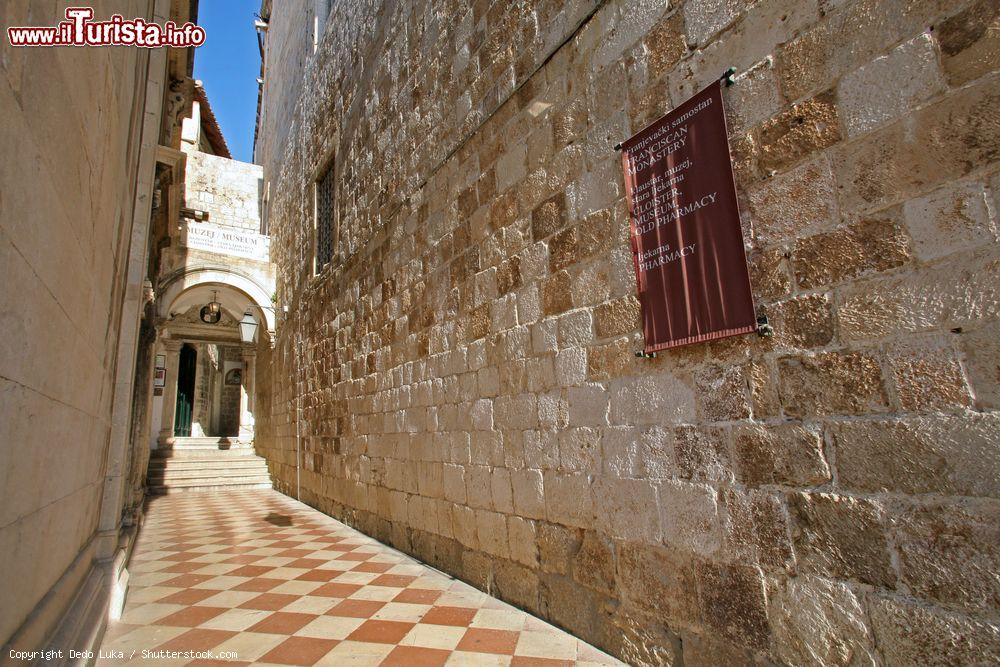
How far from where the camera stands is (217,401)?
A: 17.8 metres

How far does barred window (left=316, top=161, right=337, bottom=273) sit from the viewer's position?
7488mm

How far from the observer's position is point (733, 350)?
1932mm

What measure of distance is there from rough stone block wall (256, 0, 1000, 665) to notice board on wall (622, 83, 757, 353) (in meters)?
0.08

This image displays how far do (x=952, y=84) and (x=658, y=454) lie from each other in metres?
1.56

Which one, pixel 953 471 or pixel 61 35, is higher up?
pixel 61 35

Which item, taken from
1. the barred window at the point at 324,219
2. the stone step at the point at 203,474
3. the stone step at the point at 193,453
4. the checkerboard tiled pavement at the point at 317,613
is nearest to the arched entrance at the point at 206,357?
the stone step at the point at 193,453

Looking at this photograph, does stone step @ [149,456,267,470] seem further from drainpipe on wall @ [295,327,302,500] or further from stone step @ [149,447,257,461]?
drainpipe on wall @ [295,327,302,500]

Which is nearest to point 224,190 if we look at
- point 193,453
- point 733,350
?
Answer: point 193,453

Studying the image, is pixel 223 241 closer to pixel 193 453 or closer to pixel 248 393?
pixel 248 393

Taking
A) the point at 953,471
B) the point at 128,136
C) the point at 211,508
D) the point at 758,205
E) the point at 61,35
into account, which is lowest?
the point at 211,508

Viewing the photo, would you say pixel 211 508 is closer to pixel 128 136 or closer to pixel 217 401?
pixel 128 136

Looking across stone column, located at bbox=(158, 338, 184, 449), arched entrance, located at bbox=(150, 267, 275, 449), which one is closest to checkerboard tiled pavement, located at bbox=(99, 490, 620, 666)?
arched entrance, located at bbox=(150, 267, 275, 449)

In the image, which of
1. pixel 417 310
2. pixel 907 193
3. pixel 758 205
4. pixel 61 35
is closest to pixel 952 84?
pixel 907 193

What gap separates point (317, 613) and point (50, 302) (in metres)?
2.33
